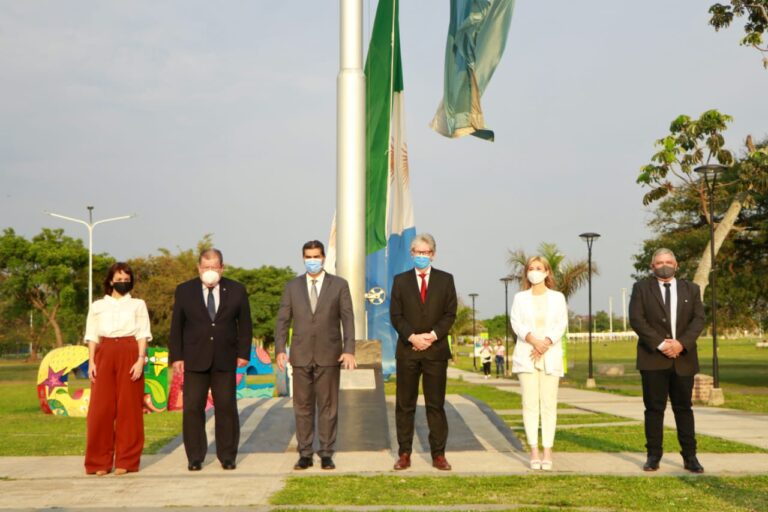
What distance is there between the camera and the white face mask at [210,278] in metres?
8.16

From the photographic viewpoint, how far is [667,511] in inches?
236

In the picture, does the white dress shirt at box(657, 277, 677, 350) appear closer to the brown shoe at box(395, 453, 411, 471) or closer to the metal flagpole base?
the brown shoe at box(395, 453, 411, 471)

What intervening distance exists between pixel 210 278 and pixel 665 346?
394 centimetres

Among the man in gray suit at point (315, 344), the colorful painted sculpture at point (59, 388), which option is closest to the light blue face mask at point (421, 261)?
the man in gray suit at point (315, 344)

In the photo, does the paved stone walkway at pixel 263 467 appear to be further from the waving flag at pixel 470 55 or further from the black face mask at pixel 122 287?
the waving flag at pixel 470 55

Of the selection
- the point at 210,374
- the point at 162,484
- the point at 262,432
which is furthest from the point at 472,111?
the point at 162,484

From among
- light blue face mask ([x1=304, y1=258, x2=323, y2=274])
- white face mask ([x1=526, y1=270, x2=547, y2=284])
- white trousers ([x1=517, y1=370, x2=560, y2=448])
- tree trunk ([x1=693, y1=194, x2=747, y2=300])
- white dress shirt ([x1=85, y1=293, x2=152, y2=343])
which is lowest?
white trousers ([x1=517, y1=370, x2=560, y2=448])

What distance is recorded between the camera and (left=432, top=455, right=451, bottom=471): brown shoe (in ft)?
26.3

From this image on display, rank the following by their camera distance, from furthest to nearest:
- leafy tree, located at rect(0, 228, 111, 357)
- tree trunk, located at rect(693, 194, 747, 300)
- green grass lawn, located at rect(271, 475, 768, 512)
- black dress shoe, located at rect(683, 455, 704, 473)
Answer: leafy tree, located at rect(0, 228, 111, 357), tree trunk, located at rect(693, 194, 747, 300), black dress shoe, located at rect(683, 455, 704, 473), green grass lawn, located at rect(271, 475, 768, 512)

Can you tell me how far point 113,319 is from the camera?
8.20 meters

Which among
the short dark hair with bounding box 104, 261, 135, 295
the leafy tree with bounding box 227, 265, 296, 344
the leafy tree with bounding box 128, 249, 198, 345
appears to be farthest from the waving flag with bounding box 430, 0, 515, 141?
the leafy tree with bounding box 227, 265, 296, 344

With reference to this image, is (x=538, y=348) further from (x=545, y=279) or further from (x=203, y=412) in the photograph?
(x=203, y=412)

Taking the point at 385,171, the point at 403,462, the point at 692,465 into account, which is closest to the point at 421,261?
the point at 403,462

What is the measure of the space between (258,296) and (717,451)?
68.2 metres
